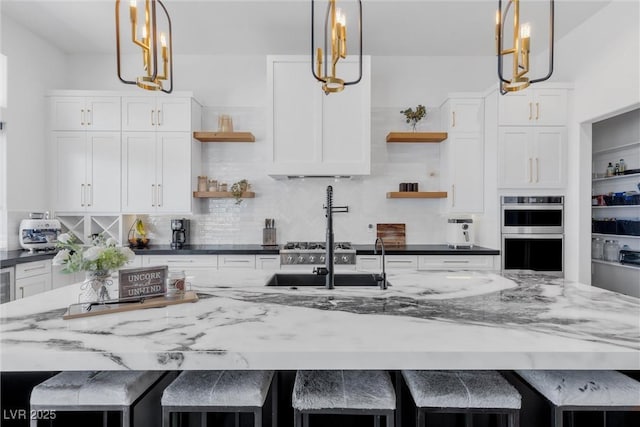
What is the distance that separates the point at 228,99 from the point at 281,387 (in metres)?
3.62

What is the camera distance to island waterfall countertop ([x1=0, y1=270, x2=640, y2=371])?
1104mm

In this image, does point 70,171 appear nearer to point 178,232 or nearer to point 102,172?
point 102,172

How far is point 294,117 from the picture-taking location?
13.1ft

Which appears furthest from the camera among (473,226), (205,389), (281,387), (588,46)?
(473,226)

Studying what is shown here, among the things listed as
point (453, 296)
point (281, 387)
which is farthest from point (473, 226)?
point (281, 387)

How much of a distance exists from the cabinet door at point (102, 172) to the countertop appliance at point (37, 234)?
43 centimetres

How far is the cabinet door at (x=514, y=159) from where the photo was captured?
153 inches

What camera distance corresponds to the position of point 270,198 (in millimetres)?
4570

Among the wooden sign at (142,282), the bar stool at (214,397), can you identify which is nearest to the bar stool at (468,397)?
the bar stool at (214,397)

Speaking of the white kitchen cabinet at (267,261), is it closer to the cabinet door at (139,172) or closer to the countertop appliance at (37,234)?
Answer: the cabinet door at (139,172)

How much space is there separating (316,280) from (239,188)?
2.27m

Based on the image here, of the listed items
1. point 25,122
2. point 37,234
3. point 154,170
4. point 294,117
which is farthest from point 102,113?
point 294,117

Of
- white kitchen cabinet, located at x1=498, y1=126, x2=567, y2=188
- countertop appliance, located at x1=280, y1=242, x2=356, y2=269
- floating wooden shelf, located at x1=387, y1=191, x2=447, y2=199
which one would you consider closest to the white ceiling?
white kitchen cabinet, located at x1=498, y1=126, x2=567, y2=188

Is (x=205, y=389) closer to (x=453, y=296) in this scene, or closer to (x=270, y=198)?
(x=453, y=296)
